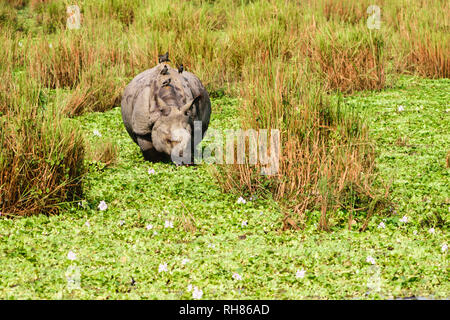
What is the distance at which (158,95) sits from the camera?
691cm

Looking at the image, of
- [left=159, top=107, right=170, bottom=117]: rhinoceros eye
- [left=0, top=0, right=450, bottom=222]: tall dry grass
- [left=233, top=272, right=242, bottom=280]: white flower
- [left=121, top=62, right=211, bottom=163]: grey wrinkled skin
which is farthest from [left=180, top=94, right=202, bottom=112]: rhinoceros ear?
[left=233, top=272, right=242, bottom=280]: white flower

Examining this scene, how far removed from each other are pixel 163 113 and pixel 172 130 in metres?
0.23

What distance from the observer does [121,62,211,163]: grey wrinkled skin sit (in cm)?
682

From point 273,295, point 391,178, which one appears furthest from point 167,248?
point 391,178

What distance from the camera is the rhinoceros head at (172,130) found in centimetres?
679

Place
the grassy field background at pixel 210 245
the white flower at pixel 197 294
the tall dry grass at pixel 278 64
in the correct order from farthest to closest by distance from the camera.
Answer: the tall dry grass at pixel 278 64, the grassy field background at pixel 210 245, the white flower at pixel 197 294

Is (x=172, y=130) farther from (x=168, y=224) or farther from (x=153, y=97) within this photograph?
(x=168, y=224)

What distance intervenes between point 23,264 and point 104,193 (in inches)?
62.0

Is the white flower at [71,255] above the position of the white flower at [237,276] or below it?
above

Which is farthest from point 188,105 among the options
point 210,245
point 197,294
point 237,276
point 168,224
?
point 197,294

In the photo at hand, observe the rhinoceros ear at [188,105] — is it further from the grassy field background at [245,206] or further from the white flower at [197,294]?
the white flower at [197,294]

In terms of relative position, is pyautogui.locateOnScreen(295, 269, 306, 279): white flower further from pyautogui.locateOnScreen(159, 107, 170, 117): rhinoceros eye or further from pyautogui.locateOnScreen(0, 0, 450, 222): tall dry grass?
pyautogui.locateOnScreen(159, 107, 170, 117): rhinoceros eye

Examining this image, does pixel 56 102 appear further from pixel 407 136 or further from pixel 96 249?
pixel 407 136

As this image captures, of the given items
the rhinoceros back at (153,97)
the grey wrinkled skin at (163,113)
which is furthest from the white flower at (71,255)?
the rhinoceros back at (153,97)
